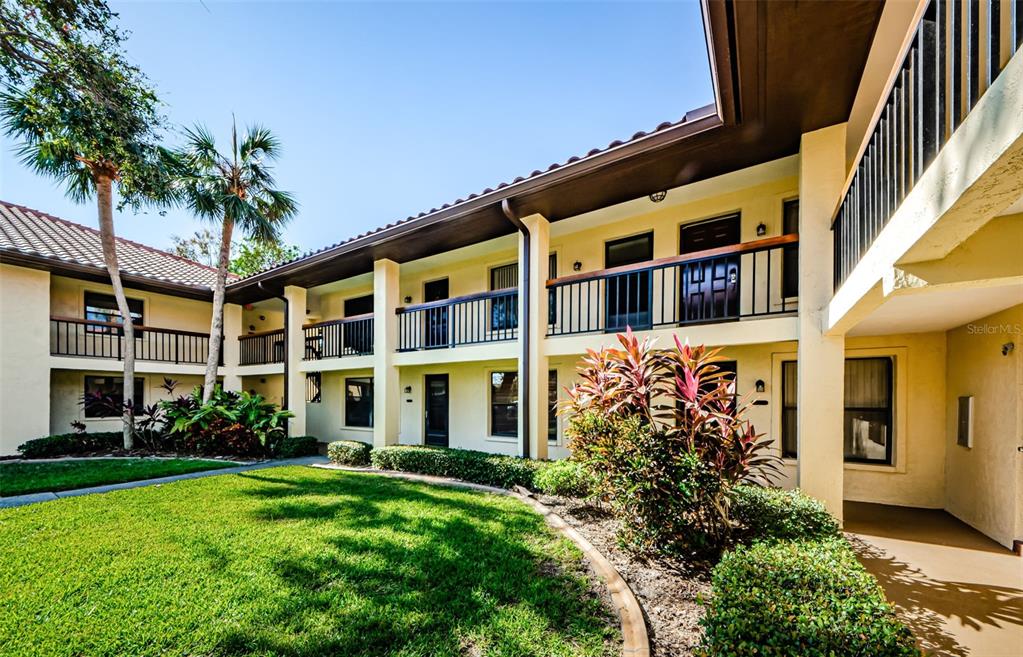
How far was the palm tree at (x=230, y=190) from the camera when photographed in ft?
36.1

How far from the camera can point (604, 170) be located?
5945 mm

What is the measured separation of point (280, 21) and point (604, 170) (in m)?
6.01

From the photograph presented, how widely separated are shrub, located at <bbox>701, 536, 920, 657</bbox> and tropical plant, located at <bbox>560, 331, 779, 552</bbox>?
3.16 feet

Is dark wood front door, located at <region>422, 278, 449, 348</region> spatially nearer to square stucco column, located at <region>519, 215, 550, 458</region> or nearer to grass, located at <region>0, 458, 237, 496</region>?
square stucco column, located at <region>519, 215, 550, 458</region>

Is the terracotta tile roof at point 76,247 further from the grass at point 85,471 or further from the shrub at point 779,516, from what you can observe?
the shrub at point 779,516

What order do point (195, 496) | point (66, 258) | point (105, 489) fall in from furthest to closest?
point (66, 258) → point (105, 489) → point (195, 496)

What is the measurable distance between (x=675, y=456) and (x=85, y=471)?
38.0 ft

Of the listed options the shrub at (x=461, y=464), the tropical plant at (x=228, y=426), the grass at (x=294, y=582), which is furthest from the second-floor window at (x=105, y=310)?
the shrub at (x=461, y=464)

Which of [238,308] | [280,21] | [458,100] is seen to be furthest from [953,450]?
[238,308]

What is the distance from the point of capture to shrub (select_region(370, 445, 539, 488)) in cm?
699

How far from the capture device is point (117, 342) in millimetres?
12805

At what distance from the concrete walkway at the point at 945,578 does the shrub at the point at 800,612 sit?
1256mm

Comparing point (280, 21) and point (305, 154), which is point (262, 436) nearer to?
point (305, 154)

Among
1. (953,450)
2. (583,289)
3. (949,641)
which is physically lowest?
(949,641)
